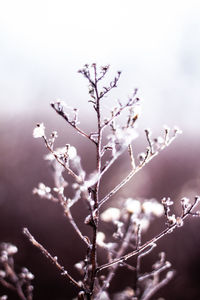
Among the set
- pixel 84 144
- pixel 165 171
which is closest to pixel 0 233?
pixel 84 144

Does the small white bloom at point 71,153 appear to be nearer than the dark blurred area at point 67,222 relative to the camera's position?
Yes

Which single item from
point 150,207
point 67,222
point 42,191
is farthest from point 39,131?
point 67,222

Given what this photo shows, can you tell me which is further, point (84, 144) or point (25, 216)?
point (84, 144)

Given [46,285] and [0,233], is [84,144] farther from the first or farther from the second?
[46,285]

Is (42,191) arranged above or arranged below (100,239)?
above

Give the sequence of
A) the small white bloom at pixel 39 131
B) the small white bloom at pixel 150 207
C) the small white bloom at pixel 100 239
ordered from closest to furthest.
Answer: the small white bloom at pixel 39 131
the small white bloom at pixel 150 207
the small white bloom at pixel 100 239

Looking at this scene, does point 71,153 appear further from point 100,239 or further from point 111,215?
point 100,239

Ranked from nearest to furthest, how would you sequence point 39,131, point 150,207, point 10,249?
point 39,131 → point 150,207 → point 10,249

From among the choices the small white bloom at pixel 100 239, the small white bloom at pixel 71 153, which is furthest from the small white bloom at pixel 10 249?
the small white bloom at pixel 71 153

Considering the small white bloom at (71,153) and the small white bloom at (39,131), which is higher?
the small white bloom at (39,131)

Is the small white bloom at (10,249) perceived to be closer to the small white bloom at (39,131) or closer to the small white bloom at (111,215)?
the small white bloom at (111,215)

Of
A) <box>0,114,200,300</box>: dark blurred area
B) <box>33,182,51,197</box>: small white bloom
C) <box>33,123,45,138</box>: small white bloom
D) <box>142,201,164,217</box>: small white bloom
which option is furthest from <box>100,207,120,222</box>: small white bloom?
<box>0,114,200,300</box>: dark blurred area
